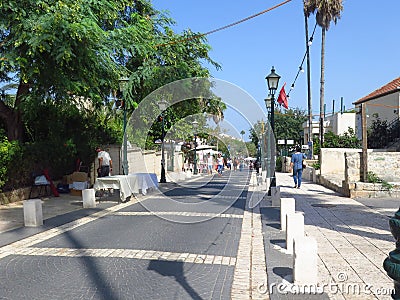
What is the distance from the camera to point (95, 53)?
37.6 ft

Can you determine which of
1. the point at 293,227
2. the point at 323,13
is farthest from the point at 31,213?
the point at 323,13

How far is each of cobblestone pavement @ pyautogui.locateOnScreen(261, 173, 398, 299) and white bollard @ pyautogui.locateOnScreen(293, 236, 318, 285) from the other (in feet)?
0.51

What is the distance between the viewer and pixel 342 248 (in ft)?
21.8

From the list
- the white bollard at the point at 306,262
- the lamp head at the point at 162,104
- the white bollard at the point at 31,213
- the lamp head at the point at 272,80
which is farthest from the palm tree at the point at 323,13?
the white bollard at the point at 306,262

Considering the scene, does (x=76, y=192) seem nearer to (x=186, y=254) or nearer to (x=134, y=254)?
(x=134, y=254)

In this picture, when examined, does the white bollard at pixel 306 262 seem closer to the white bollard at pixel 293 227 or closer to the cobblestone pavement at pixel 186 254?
the cobblestone pavement at pixel 186 254

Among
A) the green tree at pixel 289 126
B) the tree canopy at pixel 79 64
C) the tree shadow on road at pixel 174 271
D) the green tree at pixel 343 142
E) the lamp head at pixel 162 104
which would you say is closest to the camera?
the tree shadow on road at pixel 174 271

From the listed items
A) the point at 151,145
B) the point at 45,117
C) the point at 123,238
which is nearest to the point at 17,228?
the point at 123,238

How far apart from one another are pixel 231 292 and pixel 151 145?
790 inches

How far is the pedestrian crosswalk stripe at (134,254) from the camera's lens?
6168 millimetres

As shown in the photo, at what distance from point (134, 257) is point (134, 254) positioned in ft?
0.58

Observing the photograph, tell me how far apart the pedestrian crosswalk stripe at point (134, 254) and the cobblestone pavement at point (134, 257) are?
0.6 inches

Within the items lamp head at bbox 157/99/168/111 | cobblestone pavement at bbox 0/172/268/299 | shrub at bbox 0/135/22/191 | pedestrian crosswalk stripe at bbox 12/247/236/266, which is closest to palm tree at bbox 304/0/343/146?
lamp head at bbox 157/99/168/111

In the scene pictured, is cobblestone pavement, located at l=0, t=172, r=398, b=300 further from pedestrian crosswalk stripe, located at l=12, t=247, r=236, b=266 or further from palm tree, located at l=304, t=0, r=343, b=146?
palm tree, located at l=304, t=0, r=343, b=146
